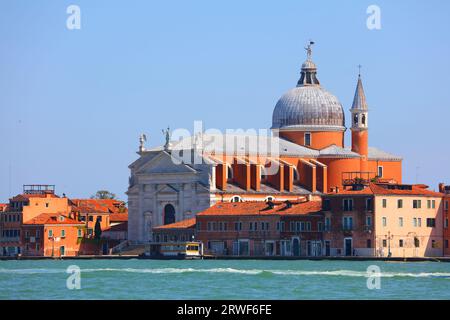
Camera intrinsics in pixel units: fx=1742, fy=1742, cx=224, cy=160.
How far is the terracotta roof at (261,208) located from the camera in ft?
270

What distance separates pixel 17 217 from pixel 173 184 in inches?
337

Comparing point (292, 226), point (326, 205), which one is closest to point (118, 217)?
point (292, 226)

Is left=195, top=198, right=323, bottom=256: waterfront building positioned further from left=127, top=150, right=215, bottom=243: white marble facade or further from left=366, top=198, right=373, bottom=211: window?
left=127, top=150, right=215, bottom=243: white marble facade

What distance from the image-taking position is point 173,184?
92625 millimetres

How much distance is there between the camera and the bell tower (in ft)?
309

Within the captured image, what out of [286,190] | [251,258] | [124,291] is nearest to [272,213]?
[251,258]

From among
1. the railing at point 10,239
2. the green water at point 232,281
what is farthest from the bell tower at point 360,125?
the green water at point 232,281

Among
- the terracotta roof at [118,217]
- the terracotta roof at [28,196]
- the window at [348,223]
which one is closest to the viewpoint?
the window at [348,223]

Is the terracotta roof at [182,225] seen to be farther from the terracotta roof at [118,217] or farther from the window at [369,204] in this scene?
the window at [369,204]

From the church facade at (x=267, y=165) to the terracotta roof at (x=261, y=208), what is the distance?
409 cm

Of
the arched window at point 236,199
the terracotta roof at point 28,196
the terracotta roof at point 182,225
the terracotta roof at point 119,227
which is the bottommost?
the terracotta roof at point 182,225

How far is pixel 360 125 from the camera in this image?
94.8 metres

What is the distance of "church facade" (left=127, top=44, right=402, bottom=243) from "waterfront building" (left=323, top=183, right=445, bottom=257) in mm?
9478

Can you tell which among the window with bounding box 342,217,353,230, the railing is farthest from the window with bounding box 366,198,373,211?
the railing
